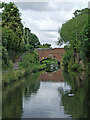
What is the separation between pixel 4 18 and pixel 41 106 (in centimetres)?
5990

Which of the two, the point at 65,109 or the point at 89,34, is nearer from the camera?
the point at 65,109

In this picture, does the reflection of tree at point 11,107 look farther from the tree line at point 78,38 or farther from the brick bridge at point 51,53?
the brick bridge at point 51,53

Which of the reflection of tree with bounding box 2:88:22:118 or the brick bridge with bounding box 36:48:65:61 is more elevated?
the brick bridge with bounding box 36:48:65:61

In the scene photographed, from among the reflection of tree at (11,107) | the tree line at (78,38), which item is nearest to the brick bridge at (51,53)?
the tree line at (78,38)

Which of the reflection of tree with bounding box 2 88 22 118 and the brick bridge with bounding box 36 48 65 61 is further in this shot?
the brick bridge with bounding box 36 48 65 61

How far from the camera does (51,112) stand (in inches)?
717

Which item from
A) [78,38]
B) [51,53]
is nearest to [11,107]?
[78,38]

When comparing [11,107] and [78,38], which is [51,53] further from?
[11,107]

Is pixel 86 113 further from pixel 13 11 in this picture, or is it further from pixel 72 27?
pixel 13 11

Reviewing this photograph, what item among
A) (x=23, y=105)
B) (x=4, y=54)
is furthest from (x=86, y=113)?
(x=4, y=54)

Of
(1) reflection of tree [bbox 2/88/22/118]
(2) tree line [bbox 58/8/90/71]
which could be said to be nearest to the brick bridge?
(2) tree line [bbox 58/8/90/71]

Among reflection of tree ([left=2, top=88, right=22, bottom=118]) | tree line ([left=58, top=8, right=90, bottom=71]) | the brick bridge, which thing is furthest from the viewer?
the brick bridge

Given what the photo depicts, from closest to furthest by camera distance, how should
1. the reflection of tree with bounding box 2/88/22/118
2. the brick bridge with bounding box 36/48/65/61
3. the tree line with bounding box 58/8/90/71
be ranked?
the reflection of tree with bounding box 2/88/22/118
the tree line with bounding box 58/8/90/71
the brick bridge with bounding box 36/48/65/61

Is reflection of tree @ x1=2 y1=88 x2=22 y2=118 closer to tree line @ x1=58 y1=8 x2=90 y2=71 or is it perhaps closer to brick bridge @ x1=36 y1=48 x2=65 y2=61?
tree line @ x1=58 y1=8 x2=90 y2=71
